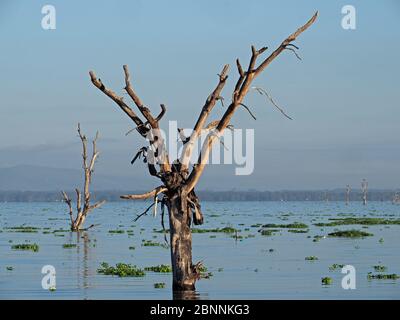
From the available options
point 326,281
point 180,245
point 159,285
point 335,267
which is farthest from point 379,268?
point 180,245

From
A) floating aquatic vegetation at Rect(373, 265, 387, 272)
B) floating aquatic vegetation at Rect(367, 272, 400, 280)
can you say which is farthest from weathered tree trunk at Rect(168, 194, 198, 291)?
floating aquatic vegetation at Rect(373, 265, 387, 272)

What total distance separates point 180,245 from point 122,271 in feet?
26.4

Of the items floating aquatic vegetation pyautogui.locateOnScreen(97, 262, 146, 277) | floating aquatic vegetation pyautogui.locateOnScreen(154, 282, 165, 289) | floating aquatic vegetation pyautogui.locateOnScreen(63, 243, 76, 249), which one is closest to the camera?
floating aquatic vegetation pyautogui.locateOnScreen(154, 282, 165, 289)

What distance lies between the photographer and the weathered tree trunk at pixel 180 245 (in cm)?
2728

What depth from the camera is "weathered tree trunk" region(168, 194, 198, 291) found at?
1074 inches

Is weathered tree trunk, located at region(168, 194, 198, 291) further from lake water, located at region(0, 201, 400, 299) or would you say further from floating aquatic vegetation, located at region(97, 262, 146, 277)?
floating aquatic vegetation, located at region(97, 262, 146, 277)

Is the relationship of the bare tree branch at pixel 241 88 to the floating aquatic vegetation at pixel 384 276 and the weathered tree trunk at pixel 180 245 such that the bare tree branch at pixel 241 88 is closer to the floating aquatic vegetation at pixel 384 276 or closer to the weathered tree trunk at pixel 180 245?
the weathered tree trunk at pixel 180 245

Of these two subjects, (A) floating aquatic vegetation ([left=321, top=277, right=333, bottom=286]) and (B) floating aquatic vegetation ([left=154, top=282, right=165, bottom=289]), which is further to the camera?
(A) floating aquatic vegetation ([left=321, top=277, right=333, bottom=286])

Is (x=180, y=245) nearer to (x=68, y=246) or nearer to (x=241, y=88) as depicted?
(x=241, y=88)

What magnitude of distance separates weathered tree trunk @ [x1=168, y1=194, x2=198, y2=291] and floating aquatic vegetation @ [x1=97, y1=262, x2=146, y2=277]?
688cm

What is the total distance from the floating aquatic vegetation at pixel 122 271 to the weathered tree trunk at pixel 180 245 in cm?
688

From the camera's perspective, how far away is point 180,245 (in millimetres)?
27281

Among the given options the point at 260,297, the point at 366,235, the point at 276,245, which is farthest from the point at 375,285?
the point at 366,235
